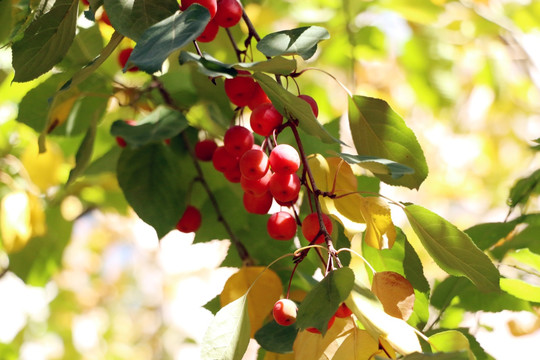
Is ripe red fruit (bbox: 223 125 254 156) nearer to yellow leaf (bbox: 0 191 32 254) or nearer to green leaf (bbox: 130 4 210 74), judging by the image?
green leaf (bbox: 130 4 210 74)

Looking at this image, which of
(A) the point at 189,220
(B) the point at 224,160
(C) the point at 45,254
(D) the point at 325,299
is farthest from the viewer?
(C) the point at 45,254

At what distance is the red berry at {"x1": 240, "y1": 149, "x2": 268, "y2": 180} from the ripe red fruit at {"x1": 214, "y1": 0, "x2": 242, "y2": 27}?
0.13 metres

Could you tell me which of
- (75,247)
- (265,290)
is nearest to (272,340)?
(265,290)

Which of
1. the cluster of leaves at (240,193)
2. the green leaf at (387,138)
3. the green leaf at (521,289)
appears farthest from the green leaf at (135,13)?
the green leaf at (521,289)

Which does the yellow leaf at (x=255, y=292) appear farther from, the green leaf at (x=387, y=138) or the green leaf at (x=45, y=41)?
the green leaf at (x=45, y=41)

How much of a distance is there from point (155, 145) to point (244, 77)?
23cm

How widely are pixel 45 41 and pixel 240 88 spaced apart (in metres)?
0.19

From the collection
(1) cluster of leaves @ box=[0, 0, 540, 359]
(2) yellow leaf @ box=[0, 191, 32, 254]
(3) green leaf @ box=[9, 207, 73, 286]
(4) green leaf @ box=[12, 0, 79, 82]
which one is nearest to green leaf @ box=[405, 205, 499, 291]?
(1) cluster of leaves @ box=[0, 0, 540, 359]

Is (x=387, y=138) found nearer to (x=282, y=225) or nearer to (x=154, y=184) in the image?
(x=282, y=225)

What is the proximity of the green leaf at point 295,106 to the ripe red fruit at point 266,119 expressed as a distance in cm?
2

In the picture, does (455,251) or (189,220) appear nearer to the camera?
(455,251)

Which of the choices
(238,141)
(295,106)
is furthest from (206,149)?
(295,106)

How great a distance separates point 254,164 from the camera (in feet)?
1.72

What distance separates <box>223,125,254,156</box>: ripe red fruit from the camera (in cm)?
57
